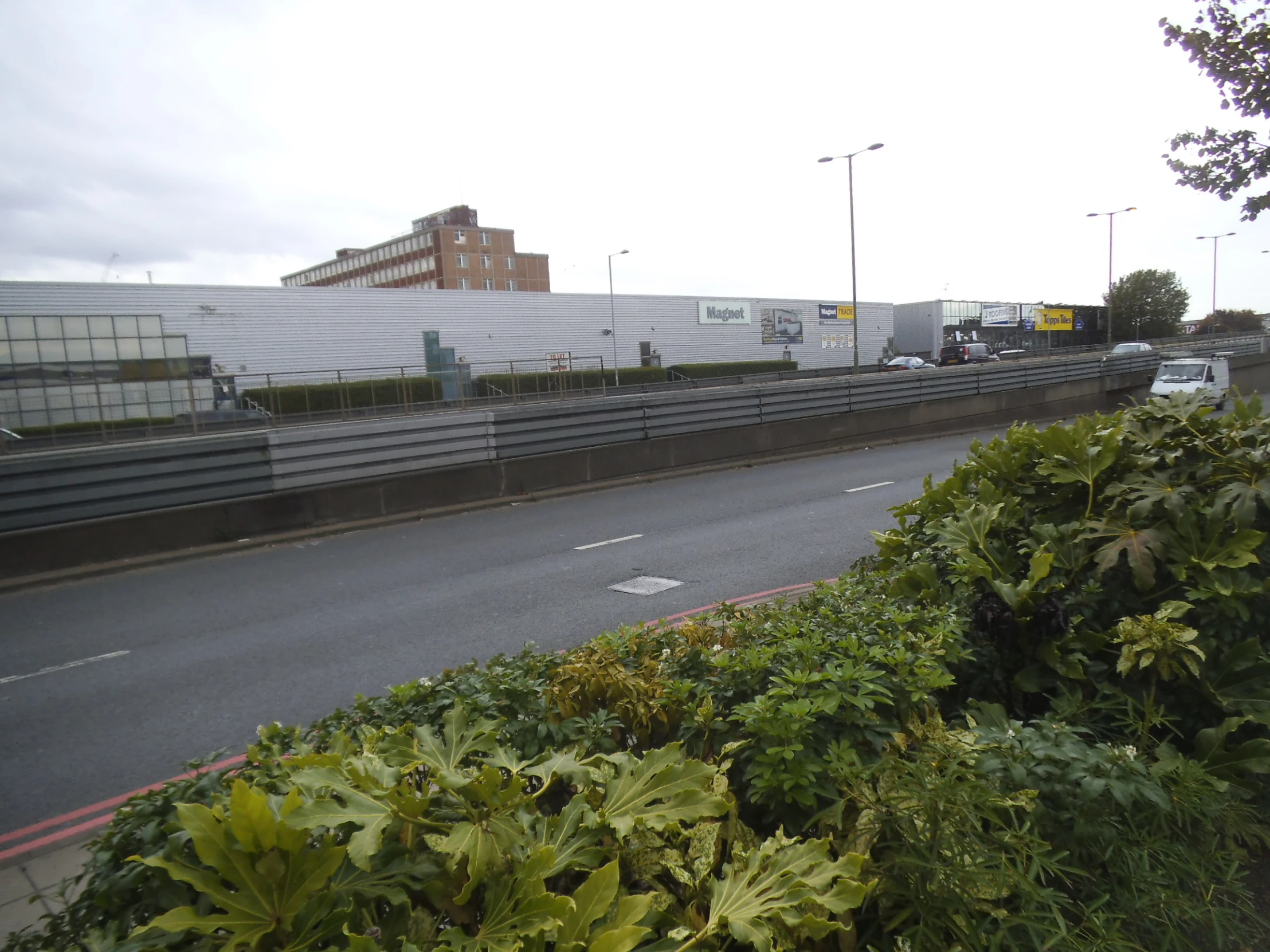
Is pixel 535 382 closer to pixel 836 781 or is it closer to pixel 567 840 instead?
pixel 836 781

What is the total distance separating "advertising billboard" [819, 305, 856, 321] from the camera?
69.2m

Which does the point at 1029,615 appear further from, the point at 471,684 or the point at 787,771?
the point at 471,684

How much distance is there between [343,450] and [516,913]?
13.0 metres

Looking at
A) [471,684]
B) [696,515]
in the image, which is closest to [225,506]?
[696,515]

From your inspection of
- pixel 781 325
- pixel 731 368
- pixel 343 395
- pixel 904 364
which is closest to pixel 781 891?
pixel 343 395

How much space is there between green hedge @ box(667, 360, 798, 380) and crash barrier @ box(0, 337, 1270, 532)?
3387 cm

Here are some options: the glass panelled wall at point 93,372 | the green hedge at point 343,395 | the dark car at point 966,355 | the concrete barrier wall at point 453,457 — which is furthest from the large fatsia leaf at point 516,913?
the dark car at point 966,355

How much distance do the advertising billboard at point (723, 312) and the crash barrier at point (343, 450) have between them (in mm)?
40694

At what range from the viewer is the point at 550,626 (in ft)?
26.3

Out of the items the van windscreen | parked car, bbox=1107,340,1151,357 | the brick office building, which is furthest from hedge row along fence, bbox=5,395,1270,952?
the brick office building

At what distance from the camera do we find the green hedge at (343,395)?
23688 millimetres

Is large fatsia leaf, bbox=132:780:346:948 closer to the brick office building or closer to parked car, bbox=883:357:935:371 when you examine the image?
parked car, bbox=883:357:935:371

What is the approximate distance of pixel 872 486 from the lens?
15641mm

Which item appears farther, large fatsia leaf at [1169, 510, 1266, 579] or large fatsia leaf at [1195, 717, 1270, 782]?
large fatsia leaf at [1169, 510, 1266, 579]
